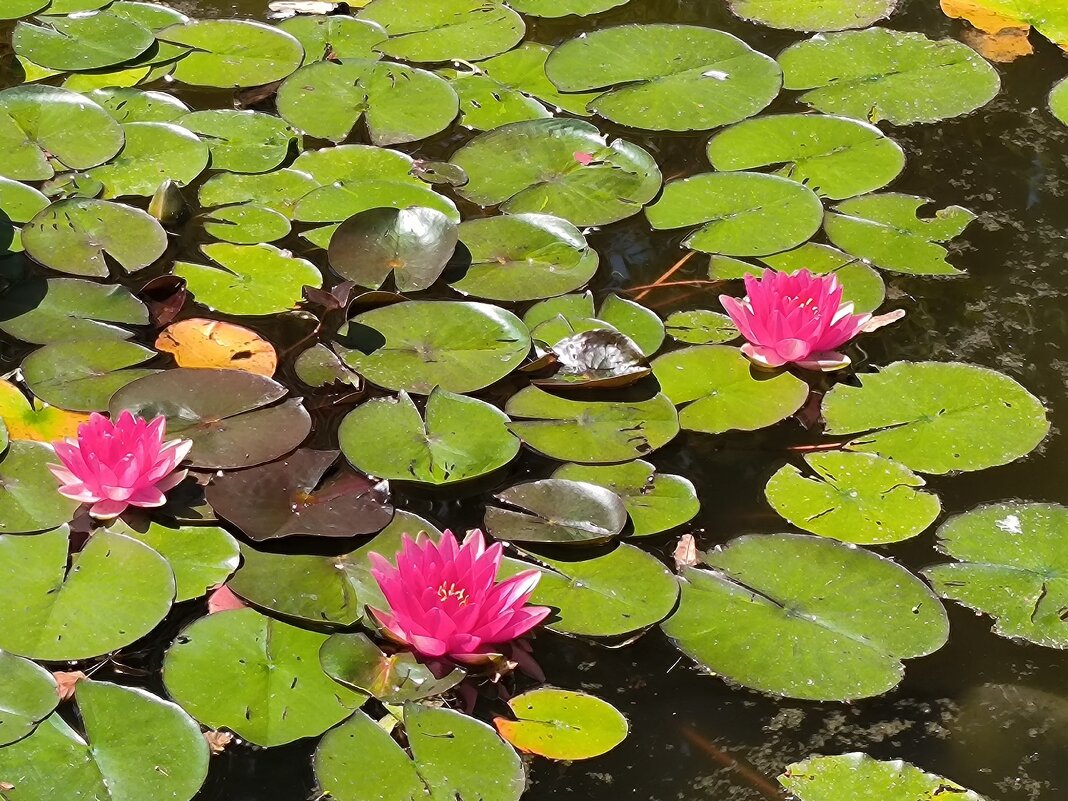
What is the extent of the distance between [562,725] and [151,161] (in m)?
2.10

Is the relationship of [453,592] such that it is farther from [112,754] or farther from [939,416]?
[939,416]

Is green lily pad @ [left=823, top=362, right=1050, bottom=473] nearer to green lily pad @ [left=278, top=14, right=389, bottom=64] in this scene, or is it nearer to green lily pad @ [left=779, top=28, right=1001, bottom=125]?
green lily pad @ [left=779, top=28, right=1001, bottom=125]

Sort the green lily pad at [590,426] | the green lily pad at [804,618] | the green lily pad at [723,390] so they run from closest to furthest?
the green lily pad at [804,618] → the green lily pad at [590,426] → the green lily pad at [723,390]

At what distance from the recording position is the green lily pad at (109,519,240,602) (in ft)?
7.45

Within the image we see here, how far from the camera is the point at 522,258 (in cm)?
308

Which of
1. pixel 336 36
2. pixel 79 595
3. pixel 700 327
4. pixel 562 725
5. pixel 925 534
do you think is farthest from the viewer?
pixel 336 36

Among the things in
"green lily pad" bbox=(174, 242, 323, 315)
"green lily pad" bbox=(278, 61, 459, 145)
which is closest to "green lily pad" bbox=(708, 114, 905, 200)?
"green lily pad" bbox=(278, 61, 459, 145)

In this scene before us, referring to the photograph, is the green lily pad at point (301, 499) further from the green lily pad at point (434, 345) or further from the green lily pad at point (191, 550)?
the green lily pad at point (434, 345)

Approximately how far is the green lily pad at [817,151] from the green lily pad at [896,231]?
7cm

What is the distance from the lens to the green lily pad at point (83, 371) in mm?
2615

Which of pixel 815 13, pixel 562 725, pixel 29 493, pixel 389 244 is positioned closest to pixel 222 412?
pixel 29 493

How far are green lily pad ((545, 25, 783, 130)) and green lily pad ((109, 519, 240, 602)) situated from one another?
6.29ft

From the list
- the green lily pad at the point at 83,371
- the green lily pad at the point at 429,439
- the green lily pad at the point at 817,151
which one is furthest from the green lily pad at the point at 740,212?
the green lily pad at the point at 83,371

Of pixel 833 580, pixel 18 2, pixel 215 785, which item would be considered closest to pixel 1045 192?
pixel 833 580
